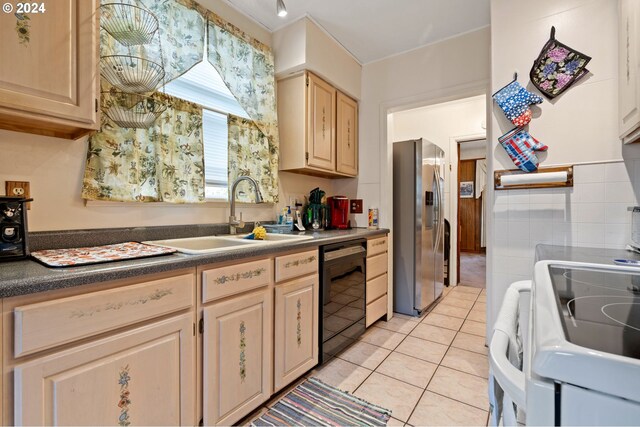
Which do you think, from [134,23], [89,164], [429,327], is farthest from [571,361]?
[429,327]

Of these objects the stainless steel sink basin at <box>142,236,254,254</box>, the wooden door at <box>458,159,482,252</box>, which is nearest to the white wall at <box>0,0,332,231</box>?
the stainless steel sink basin at <box>142,236,254,254</box>

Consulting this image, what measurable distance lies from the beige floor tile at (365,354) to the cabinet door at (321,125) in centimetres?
150

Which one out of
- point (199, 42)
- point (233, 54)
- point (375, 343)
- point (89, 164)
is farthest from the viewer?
point (375, 343)

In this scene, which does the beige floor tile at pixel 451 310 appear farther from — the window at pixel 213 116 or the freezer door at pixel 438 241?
the window at pixel 213 116

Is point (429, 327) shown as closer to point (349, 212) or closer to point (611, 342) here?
point (349, 212)

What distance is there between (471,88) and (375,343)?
2274mm

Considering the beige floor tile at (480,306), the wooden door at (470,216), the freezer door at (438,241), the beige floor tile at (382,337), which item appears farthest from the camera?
the wooden door at (470,216)

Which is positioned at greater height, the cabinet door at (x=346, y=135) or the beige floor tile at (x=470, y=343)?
the cabinet door at (x=346, y=135)

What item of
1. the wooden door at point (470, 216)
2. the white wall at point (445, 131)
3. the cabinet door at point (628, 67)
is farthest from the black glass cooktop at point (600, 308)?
the wooden door at point (470, 216)

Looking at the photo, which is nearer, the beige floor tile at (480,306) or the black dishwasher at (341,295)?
the black dishwasher at (341,295)

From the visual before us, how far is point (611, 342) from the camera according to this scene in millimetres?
392

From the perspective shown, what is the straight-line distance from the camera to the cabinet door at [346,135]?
271 cm

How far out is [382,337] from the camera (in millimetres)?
2436

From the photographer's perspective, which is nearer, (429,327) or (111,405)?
(111,405)
